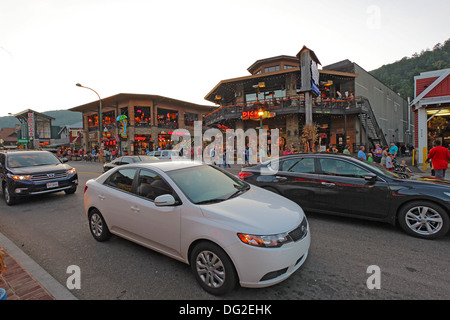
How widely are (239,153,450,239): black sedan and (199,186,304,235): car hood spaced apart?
208 centimetres

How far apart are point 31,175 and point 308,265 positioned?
8067mm

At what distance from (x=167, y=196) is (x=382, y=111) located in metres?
37.5

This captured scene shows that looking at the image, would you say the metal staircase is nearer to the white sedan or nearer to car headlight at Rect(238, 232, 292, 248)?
the white sedan

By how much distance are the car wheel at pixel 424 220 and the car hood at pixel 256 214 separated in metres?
2.57

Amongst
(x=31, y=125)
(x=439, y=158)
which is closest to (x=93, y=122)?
(x=31, y=125)

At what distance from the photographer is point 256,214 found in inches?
109

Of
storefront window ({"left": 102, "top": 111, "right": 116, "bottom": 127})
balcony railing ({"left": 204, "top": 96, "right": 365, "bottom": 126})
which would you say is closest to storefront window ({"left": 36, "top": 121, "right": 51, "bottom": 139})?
storefront window ({"left": 102, "top": 111, "right": 116, "bottom": 127})

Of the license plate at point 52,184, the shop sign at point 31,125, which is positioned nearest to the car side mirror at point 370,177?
the license plate at point 52,184

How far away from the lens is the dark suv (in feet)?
22.5

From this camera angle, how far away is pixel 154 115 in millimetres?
34531

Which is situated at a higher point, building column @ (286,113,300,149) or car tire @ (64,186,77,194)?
building column @ (286,113,300,149)

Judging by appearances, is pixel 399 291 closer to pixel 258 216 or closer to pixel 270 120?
pixel 258 216
